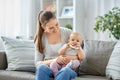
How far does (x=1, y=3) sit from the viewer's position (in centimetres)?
419

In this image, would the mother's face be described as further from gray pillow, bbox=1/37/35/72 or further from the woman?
gray pillow, bbox=1/37/35/72

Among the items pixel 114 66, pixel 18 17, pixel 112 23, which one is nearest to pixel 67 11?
pixel 18 17

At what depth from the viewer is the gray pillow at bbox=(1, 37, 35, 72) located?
9.57ft

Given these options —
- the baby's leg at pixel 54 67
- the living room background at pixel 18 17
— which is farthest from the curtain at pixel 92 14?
the baby's leg at pixel 54 67

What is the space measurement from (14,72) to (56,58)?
550mm

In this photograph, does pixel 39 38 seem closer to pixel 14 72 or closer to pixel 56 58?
pixel 56 58

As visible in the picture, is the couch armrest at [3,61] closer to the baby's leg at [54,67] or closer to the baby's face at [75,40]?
the baby's leg at [54,67]

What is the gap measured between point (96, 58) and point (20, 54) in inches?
35.8

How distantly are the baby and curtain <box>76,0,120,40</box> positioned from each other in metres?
1.28

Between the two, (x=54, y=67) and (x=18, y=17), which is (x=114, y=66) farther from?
(x=18, y=17)

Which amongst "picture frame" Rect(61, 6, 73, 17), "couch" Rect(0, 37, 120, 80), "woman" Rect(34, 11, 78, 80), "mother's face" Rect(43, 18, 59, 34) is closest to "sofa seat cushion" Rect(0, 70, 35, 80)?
"couch" Rect(0, 37, 120, 80)

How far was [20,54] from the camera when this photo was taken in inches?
118

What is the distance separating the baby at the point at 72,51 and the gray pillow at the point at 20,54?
1.69 ft

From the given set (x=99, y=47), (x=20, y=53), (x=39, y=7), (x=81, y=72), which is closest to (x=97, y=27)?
(x=99, y=47)
